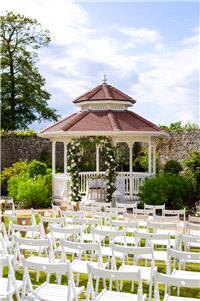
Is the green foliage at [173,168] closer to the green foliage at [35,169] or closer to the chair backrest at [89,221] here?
the green foliage at [35,169]

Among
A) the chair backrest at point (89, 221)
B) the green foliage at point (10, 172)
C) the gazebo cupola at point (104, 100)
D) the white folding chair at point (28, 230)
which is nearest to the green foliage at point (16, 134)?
the green foliage at point (10, 172)

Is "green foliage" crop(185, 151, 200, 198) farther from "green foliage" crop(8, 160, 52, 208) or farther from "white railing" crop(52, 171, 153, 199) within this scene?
"green foliage" crop(8, 160, 52, 208)

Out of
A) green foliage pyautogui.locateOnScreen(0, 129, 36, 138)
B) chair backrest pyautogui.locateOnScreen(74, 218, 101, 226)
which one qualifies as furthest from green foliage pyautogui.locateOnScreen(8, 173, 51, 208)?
chair backrest pyautogui.locateOnScreen(74, 218, 101, 226)

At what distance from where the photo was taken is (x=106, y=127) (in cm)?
1981

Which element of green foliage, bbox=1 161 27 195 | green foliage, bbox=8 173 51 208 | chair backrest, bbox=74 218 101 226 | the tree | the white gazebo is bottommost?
chair backrest, bbox=74 218 101 226

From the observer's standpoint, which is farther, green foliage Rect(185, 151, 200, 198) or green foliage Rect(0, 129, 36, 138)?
green foliage Rect(0, 129, 36, 138)

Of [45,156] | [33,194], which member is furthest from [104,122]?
→ [45,156]

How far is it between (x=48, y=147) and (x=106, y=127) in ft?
29.3

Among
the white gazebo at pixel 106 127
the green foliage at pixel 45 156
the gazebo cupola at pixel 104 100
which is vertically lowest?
the green foliage at pixel 45 156

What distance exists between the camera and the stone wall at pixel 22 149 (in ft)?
88.3

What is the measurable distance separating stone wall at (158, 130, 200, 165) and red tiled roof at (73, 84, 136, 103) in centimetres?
407

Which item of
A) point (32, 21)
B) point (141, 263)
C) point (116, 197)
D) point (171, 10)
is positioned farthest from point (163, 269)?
point (32, 21)

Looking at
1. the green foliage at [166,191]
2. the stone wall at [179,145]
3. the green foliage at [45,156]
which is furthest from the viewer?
the green foliage at [45,156]

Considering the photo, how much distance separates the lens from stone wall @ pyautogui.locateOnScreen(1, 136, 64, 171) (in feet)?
88.3
